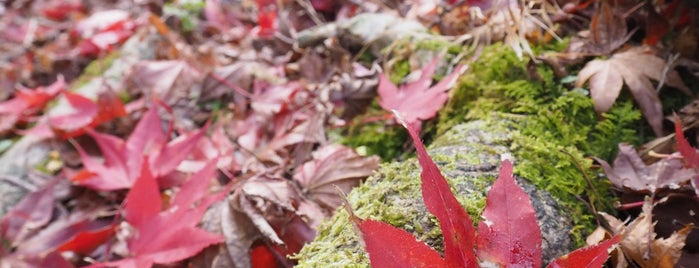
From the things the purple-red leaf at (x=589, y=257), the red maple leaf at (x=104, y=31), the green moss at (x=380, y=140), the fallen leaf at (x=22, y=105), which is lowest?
the fallen leaf at (x=22, y=105)

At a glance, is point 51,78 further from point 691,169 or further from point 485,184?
point 691,169

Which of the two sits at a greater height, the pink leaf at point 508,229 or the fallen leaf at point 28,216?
the pink leaf at point 508,229

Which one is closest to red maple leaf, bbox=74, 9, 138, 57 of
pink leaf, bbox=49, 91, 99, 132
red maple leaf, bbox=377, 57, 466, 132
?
pink leaf, bbox=49, 91, 99, 132

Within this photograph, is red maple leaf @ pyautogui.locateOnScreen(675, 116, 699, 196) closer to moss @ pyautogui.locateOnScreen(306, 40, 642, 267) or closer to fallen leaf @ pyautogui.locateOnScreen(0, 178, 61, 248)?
moss @ pyautogui.locateOnScreen(306, 40, 642, 267)

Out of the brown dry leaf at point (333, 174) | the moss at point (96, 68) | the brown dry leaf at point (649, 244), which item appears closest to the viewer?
the brown dry leaf at point (649, 244)

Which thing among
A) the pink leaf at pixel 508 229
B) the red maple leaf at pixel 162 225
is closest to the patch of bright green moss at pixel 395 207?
the pink leaf at pixel 508 229

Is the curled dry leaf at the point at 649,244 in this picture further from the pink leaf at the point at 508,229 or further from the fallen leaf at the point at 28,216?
the fallen leaf at the point at 28,216

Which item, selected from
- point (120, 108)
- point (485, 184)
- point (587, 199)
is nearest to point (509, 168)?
point (485, 184)
